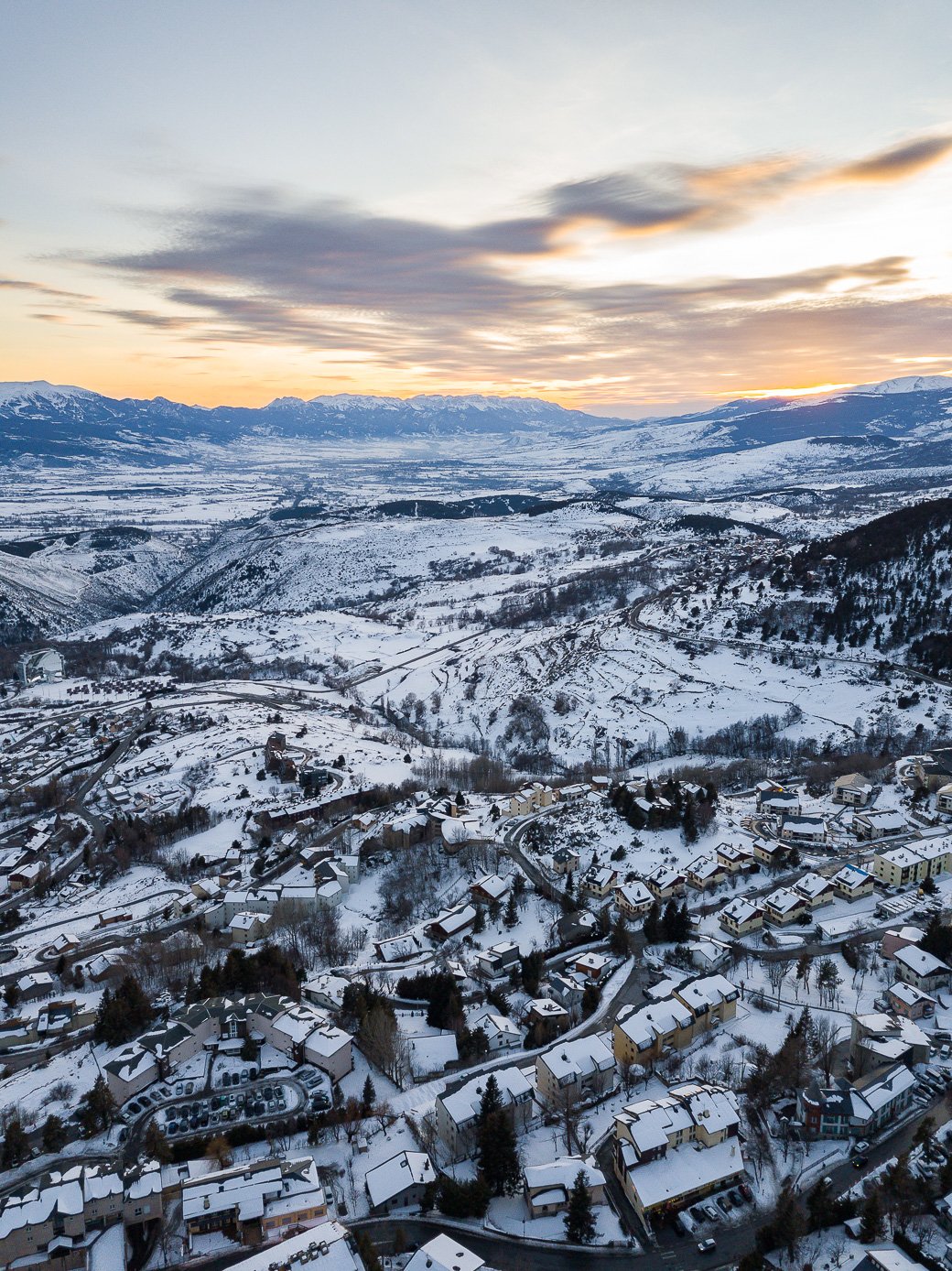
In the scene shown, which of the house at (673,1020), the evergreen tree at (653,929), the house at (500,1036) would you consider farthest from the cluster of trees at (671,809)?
the house at (500,1036)

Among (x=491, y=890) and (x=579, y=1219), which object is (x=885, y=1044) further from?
(x=491, y=890)

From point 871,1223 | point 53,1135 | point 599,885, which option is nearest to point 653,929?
point 599,885

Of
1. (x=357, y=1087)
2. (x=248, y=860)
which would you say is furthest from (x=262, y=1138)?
(x=248, y=860)

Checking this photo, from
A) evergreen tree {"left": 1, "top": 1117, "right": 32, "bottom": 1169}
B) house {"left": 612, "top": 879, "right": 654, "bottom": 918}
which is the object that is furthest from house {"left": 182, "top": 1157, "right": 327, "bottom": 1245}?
house {"left": 612, "top": 879, "right": 654, "bottom": 918}

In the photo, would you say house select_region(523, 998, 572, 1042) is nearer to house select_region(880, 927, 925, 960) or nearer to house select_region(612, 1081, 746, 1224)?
house select_region(612, 1081, 746, 1224)

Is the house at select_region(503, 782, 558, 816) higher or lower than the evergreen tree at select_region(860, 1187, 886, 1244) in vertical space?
lower

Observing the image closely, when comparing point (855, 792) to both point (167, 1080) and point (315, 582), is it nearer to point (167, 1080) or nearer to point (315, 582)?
point (167, 1080)

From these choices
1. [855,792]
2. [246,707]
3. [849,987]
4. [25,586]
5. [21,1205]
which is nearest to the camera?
[21,1205]
